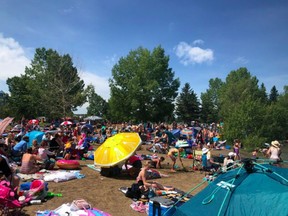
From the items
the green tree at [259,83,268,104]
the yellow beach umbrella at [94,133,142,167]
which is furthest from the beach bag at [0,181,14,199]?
the green tree at [259,83,268,104]

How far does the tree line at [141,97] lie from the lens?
26609 millimetres

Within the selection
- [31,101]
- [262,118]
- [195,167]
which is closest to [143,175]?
[195,167]

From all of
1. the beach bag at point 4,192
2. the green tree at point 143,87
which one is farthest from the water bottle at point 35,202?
the green tree at point 143,87

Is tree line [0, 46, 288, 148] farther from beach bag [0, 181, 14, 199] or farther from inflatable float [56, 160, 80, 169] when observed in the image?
beach bag [0, 181, 14, 199]

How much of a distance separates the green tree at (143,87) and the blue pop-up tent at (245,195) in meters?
33.1

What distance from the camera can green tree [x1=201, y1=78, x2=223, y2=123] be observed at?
2112 inches

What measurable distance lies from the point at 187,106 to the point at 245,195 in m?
44.2

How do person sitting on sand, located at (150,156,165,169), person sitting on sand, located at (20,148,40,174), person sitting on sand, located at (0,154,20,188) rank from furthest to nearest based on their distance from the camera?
person sitting on sand, located at (150,156,165,169)
person sitting on sand, located at (20,148,40,174)
person sitting on sand, located at (0,154,20,188)

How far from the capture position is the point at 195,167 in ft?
41.6

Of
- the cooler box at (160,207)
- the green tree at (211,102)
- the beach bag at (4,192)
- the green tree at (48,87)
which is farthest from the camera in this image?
the green tree at (211,102)

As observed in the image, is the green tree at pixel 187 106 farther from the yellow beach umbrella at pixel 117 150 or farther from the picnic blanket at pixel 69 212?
the picnic blanket at pixel 69 212

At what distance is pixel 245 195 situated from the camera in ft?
14.6

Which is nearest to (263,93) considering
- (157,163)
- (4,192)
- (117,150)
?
(157,163)

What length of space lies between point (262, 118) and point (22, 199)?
25050 mm
